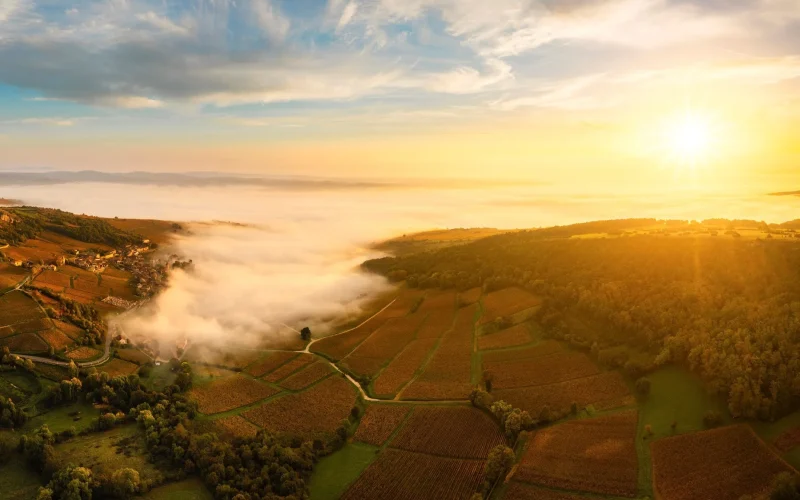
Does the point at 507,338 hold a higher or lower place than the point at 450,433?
higher

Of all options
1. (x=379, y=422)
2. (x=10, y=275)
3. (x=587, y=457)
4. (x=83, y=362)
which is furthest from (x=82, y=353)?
(x=587, y=457)

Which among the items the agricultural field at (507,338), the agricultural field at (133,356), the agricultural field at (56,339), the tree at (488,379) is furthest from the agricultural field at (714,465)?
the agricultural field at (56,339)

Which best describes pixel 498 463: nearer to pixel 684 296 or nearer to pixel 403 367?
pixel 403 367

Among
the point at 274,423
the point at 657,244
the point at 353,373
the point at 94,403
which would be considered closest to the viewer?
the point at 274,423

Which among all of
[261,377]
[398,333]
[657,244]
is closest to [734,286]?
[657,244]

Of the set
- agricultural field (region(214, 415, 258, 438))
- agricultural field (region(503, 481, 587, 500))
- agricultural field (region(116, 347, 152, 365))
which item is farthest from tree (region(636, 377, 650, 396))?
agricultural field (region(116, 347, 152, 365))

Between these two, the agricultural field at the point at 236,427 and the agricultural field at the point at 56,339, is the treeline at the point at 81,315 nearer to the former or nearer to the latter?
the agricultural field at the point at 56,339

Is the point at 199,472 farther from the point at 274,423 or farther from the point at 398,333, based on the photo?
the point at 398,333
